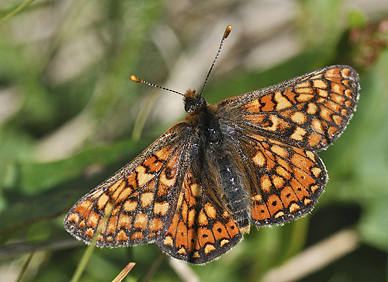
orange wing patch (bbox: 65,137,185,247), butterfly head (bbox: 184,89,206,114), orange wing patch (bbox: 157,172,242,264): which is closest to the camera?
orange wing patch (bbox: 65,137,185,247)

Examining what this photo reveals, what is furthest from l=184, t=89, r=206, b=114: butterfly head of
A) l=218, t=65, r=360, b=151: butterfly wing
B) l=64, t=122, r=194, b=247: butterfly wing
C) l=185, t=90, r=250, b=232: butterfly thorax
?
l=64, t=122, r=194, b=247: butterfly wing

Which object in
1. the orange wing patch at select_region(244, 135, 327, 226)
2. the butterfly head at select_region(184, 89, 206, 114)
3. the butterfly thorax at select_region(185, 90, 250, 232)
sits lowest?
the orange wing patch at select_region(244, 135, 327, 226)

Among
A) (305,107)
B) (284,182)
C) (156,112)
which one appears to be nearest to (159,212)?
(284,182)

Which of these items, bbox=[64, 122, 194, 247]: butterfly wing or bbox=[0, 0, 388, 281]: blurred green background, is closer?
bbox=[64, 122, 194, 247]: butterfly wing

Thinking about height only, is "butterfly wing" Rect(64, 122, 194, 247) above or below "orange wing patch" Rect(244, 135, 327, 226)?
above

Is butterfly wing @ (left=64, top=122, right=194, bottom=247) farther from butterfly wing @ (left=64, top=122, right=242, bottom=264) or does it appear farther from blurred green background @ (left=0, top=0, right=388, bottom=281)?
blurred green background @ (left=0, top=0, right=388, bottom=281)

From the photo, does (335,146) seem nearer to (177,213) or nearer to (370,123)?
(370,123)

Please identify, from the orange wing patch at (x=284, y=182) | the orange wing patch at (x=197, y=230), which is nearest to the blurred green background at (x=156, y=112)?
the orange wing patch at (x=197, y=230)

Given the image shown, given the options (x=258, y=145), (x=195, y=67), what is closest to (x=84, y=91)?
(x=195, y=67)
